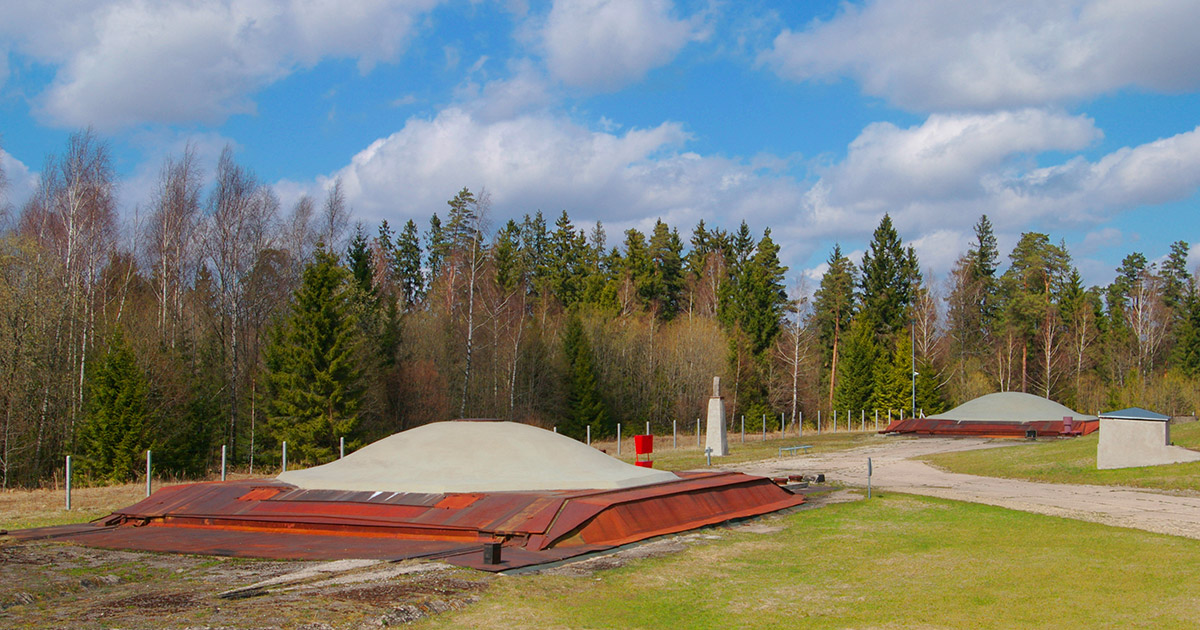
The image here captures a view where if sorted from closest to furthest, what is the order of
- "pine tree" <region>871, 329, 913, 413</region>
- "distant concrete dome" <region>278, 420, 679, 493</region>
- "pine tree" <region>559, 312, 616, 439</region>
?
"distant concrete dome" <region>278, 420, 679, 493</region>
"pine tree" <region>559, 312, 616, 439</region>
"pine tree" <region>871, 329, 913, 413</region>

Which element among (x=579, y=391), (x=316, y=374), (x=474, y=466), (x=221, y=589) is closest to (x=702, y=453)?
(x=316, y=374)

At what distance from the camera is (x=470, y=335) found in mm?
45500

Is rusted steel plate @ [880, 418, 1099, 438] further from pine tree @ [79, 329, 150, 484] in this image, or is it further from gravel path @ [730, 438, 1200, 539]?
pine tree @ [79, 329, 150, 484]

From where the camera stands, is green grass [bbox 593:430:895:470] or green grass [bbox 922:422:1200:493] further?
green grass [bbox 593:430:895:470]

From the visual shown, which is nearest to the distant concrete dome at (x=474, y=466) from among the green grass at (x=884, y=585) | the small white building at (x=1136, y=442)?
the green grass at (x=884, y=585)

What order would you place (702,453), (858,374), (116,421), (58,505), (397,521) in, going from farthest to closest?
(858,374)
(702,453)
(116,421)
(58,505)
(397,521)

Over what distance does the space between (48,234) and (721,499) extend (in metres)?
33.0

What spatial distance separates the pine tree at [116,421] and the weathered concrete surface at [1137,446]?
2821 cm

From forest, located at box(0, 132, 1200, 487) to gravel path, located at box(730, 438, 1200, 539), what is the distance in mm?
18750

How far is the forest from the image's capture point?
106 feet

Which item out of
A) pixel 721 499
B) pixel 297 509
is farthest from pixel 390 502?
pixel 721 499

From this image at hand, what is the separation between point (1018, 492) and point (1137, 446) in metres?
5.51

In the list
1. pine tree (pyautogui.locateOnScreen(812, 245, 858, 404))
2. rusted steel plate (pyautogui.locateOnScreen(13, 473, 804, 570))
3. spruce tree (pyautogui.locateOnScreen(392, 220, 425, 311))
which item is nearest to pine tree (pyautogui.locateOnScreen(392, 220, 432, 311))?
spruce tree (pyautogui.locateOnScreen(392, 220, 425, 311))

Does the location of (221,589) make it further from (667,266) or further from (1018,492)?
(667,266)
